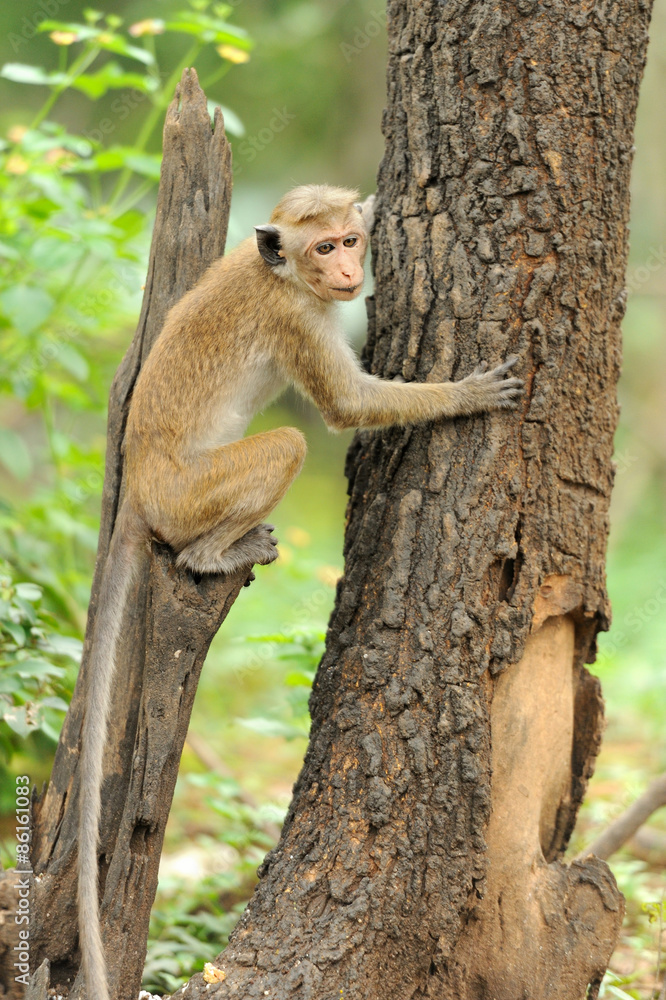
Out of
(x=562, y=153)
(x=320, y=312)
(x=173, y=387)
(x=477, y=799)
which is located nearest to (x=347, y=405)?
(x=320, y=312)

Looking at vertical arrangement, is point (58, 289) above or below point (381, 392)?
above

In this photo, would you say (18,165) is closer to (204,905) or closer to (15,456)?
(15,456)

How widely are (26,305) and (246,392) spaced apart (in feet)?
4.12

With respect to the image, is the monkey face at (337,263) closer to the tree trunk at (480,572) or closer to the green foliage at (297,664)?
the tree trunk at (480,572)

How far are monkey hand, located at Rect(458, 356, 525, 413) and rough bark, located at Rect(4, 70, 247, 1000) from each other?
4.02ft

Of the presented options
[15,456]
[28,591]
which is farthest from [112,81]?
[28,591]

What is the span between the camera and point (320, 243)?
386 cm

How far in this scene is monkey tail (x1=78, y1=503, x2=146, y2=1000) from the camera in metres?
2.91

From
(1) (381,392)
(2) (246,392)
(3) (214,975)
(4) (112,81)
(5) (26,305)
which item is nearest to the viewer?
(3) (214,975)

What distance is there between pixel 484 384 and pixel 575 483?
0.55 metres

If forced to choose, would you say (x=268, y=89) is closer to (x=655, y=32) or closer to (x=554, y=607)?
(x=655, y=32)

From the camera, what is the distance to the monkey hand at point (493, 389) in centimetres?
340

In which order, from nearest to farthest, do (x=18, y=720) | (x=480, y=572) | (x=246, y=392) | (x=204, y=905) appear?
(x=480, y=572), (x=18, y=720), (x=246, y=392), (x=204, y=905)

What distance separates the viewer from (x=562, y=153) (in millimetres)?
3363
